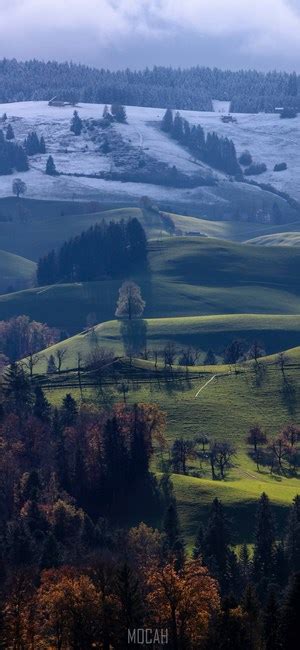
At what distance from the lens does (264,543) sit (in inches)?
5586

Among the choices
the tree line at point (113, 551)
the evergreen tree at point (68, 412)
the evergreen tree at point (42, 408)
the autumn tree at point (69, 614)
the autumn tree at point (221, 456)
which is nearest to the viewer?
the tree line at point (113, 551)

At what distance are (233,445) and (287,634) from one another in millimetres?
84892

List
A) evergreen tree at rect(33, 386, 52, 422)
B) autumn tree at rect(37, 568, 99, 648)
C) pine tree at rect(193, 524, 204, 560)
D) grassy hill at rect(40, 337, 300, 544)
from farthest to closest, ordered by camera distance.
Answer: evergreen tree at rect(33, 386, 52, 422) → grassy hill at rect(40, 337, 300, 544) → pine tree at rect(193, 524, 204, 560) → autumn tree at rect(37, 568, 99, 648)

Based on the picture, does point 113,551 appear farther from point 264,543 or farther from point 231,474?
point 231,474

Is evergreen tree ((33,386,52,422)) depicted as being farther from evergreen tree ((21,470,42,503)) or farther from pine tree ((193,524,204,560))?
pine tree ((193,524,204,560))

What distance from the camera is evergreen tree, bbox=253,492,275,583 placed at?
138375mm

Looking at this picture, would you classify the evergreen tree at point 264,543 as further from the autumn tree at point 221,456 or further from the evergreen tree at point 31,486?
the evergreen tree at point 31,486

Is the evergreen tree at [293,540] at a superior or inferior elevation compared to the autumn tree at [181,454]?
inferior

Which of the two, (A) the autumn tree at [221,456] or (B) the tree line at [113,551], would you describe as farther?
(A) the autumn tree at [221,456]

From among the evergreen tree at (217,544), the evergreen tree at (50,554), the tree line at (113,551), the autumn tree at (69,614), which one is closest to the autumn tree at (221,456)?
the tree line at (113,551)

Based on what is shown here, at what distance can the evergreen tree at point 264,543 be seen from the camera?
454 feet

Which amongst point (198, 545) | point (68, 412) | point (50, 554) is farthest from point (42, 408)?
point (50, 554)

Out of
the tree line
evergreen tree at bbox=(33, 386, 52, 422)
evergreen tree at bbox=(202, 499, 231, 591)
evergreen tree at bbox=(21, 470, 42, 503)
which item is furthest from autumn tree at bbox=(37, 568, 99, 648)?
evergreen tree at bbox=(33, 386, 52, 422)

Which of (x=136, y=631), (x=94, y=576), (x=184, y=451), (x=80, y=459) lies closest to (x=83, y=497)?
(x=80, y=459)
